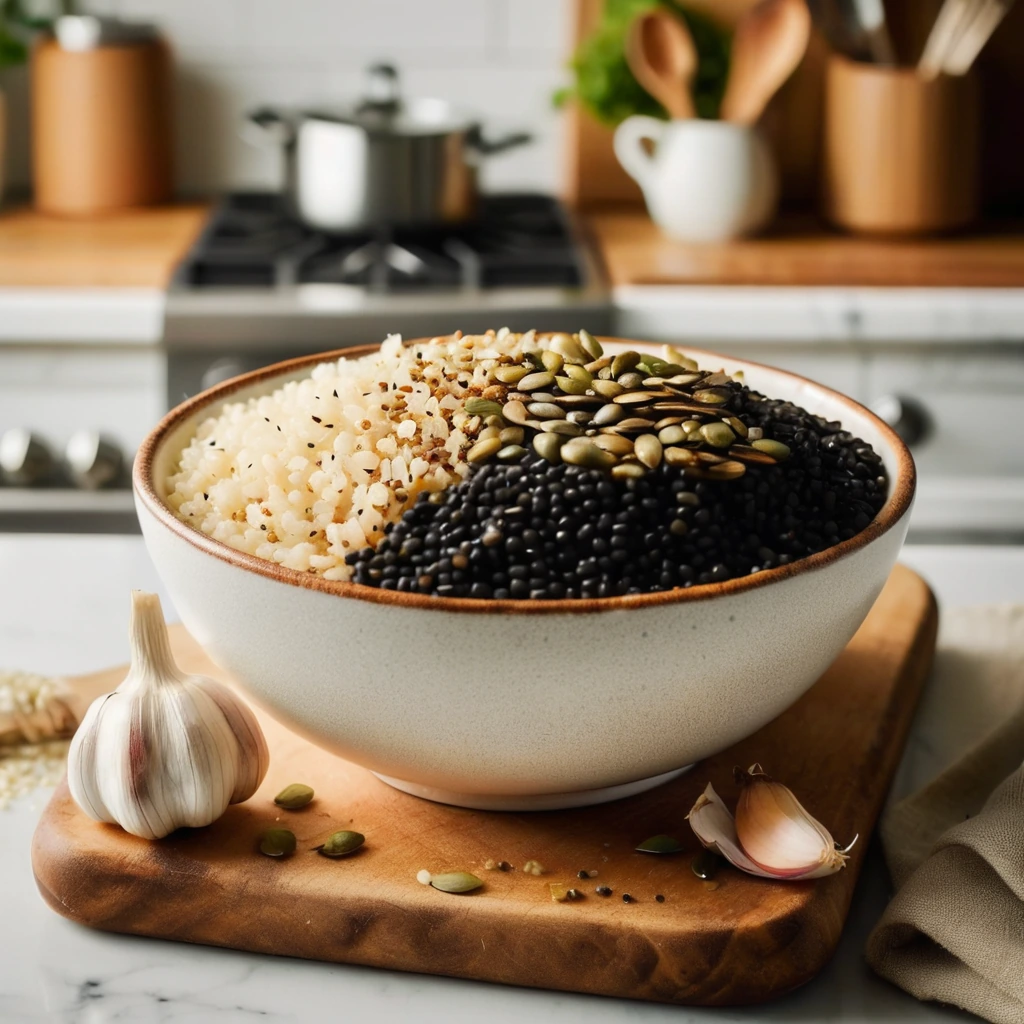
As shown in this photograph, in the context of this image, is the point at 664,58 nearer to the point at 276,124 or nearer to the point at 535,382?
the point at 276,124

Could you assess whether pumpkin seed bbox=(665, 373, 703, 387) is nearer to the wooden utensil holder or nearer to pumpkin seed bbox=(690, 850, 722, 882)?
pumpkin seed bbox=(690, 850, 722, 882)

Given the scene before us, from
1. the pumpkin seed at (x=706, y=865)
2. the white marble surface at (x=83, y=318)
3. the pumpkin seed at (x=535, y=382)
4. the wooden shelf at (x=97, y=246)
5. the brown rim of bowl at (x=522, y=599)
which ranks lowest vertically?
the white marble surface at (x=83, y=318)

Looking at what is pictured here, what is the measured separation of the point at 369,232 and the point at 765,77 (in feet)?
2.28

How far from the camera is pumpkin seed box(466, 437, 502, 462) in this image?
795mm

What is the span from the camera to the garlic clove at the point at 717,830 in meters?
0.75

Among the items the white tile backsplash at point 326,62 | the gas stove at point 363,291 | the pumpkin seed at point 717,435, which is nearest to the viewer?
the pumpkin seed at point 717,435

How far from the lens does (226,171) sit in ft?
8.62

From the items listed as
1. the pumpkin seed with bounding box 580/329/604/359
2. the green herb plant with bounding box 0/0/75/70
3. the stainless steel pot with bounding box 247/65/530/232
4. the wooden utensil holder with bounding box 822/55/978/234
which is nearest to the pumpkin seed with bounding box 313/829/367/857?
the pumpkin seed with bounding box 580/329/604/359

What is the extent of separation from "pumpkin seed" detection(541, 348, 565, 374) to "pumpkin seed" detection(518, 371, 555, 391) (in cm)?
2

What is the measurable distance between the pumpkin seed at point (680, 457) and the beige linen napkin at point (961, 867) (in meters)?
0.25

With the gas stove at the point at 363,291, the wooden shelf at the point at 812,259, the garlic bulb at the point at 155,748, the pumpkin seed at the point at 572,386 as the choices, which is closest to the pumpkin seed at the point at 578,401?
the pumpkin seed at the point at 572,386

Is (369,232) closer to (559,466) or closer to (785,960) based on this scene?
(559,466)

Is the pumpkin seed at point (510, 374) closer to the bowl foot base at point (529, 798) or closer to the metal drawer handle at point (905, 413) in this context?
the bowl foot base at point (529, 798)

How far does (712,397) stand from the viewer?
2.77 feet
